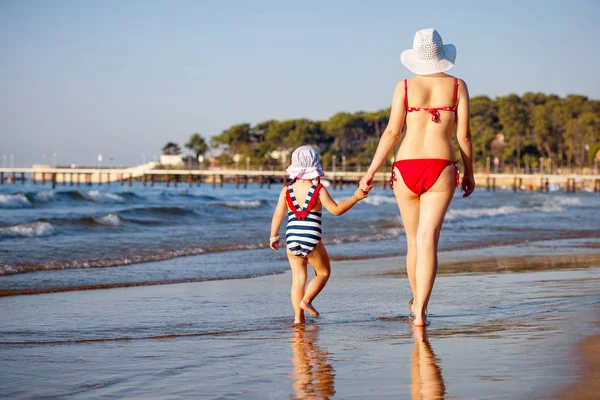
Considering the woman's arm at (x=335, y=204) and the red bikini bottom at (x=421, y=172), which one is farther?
the woman's arm at (x=335, y=204)

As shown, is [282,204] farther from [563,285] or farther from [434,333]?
[563,285]

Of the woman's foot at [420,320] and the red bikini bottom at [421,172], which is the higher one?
the red bikini bottom at [421,172]

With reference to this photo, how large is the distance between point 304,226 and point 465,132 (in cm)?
117

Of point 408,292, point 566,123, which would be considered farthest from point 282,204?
point 566,123

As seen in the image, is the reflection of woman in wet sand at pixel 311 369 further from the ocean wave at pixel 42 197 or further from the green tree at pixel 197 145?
the green tree at pixel 197 145

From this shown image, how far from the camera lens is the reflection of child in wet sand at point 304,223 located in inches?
208

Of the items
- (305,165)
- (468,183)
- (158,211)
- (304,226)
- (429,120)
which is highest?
(429,120)

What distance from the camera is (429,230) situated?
476 cm

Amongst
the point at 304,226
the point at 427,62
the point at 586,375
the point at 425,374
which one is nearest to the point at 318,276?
the point at 304,226

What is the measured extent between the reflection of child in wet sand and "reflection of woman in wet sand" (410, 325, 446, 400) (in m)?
1.14

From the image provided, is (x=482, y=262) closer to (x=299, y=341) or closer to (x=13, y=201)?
(x=299, y=341)

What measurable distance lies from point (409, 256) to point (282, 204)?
920mm

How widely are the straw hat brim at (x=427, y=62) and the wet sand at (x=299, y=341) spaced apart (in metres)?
1.49

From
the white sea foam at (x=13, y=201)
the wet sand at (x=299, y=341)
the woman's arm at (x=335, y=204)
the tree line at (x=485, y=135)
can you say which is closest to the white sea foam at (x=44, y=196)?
the white sea foam at (x=13, y=201)
